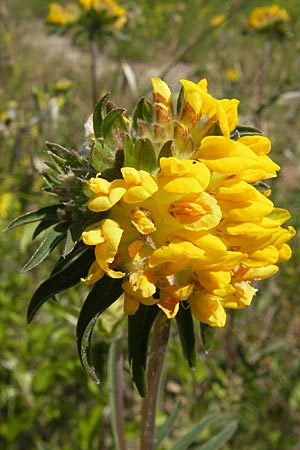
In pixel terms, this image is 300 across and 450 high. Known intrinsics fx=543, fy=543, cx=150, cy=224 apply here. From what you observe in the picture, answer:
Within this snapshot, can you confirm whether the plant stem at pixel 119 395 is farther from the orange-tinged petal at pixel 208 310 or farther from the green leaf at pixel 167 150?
the green leaf at pixel 167 150

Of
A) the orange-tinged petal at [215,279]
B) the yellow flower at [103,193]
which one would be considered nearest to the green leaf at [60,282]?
the yellow flower at [103,193]

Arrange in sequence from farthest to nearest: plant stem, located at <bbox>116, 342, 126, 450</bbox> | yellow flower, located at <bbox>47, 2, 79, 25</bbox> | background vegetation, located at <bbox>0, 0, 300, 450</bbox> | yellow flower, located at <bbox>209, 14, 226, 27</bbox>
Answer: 1. yellow flower, located at <bbox>47, 2, 79, 25</bbox>
2. yellow flower, located at <bbox>209, 14, 226, 27</bbox>
3. background vegetation, located at <bbox>0, 0, 300, 450</bbox>
4. plant stem, located at <bbox>116, 342, 126, 450</bbox>

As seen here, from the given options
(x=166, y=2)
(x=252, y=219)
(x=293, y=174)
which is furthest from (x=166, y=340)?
(x=166, y=2)

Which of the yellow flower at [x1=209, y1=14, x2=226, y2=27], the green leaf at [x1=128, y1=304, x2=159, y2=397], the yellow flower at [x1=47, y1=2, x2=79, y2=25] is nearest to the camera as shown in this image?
the green leaf at [x1=128, y1=304, x2=159, y2=397]

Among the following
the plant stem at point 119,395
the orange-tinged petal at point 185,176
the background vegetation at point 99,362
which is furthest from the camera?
the background vegetation at point 99,362

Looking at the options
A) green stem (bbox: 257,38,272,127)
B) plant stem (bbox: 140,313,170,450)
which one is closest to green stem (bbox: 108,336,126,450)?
plant stem (bbox: 140,313,170,450)

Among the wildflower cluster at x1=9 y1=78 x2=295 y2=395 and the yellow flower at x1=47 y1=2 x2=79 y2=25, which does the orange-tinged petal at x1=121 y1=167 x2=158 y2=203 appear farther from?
the yellow flower at x1=47 y1=2 x2=79 y2=25

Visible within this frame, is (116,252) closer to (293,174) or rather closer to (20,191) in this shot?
(20,191)
